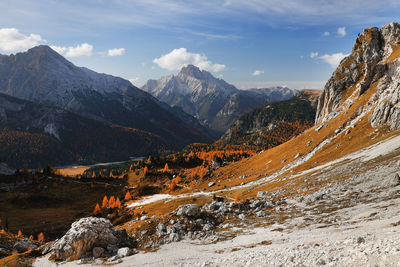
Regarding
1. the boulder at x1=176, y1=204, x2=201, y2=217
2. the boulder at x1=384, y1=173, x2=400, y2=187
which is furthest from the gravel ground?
the boulder at x1=176, y1=204, x2=201, y2=217

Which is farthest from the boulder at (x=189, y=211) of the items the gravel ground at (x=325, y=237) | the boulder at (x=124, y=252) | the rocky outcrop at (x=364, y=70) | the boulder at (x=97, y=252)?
the rocky outcrop at (x=364, y=70)

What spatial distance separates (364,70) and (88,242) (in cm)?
17480

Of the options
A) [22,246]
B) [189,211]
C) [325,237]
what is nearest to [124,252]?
[189,211]

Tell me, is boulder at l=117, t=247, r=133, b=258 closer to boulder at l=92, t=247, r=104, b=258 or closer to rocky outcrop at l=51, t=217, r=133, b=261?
rocky outcrop at l=51, t=217, r=133, b=261

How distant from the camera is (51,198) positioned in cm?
15212

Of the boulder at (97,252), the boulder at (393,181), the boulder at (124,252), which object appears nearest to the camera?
the boulder at (124,252)

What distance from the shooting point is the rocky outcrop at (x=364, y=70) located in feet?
408

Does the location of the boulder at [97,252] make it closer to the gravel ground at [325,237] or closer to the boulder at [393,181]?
the gravel ground at [325,237]

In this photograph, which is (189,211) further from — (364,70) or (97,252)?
(364,70)

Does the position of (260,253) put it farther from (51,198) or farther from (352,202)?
(51,198)

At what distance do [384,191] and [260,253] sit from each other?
95.6 ft

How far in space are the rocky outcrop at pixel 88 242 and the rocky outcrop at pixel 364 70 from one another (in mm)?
118574

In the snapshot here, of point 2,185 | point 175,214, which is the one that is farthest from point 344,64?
point 2,185

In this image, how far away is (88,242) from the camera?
131 feet
